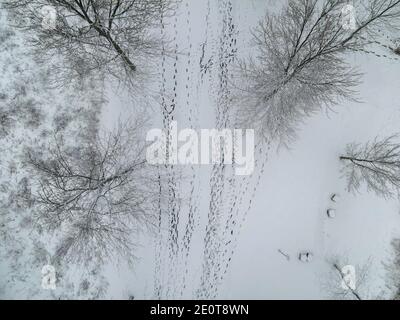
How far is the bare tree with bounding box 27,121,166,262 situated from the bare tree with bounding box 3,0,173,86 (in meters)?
1.78

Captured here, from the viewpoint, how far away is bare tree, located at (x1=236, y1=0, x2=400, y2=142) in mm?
9922

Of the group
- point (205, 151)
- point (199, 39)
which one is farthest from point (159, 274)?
point (199, 39)

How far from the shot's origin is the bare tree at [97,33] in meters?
9.65

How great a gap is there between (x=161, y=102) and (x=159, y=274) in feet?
15.7

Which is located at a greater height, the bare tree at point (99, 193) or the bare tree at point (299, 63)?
the bare tree at point (299, 63)

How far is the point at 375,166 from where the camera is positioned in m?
10.7

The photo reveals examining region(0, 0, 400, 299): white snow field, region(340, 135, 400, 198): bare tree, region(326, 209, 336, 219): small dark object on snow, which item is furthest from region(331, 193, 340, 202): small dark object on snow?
region(340, 135, 400, 198): bare tree

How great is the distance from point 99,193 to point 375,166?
7344 mm

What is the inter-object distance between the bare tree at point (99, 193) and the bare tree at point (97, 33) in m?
1.78

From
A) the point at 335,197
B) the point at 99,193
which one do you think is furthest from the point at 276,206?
the point at 99,193

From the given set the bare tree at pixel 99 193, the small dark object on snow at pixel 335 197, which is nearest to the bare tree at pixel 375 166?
the small dark object on snow at pixel 335 197

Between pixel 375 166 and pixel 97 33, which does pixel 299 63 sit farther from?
pixel 97 33

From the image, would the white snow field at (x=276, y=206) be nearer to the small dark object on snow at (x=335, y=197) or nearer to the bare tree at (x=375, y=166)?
the small dark object on snow at (x=335, y=197)
